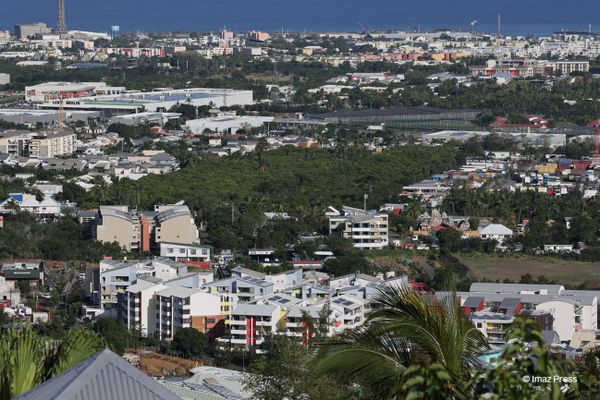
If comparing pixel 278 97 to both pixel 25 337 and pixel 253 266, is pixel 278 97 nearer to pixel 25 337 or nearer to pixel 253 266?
pixel 253 266

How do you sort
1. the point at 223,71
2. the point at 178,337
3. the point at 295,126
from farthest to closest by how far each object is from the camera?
1. the point at 223,71
2. the point at 295,126
3. the point at 178,337

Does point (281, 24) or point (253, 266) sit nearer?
point (253, 266)

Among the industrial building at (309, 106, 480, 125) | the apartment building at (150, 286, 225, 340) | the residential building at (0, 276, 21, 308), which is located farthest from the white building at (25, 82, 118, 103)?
the apartment building at (150, 286, 225, 340)

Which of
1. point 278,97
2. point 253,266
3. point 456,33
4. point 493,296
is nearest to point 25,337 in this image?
point 493,296

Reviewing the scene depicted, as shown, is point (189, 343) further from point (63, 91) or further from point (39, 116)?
point (63, 91)

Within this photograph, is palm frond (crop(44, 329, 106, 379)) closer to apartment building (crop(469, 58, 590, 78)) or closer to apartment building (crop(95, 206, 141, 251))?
apartment building (crop(95, 206, 141, 251))

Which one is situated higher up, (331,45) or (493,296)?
(331,45)

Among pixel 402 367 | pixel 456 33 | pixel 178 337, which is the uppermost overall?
pixel 456 33
